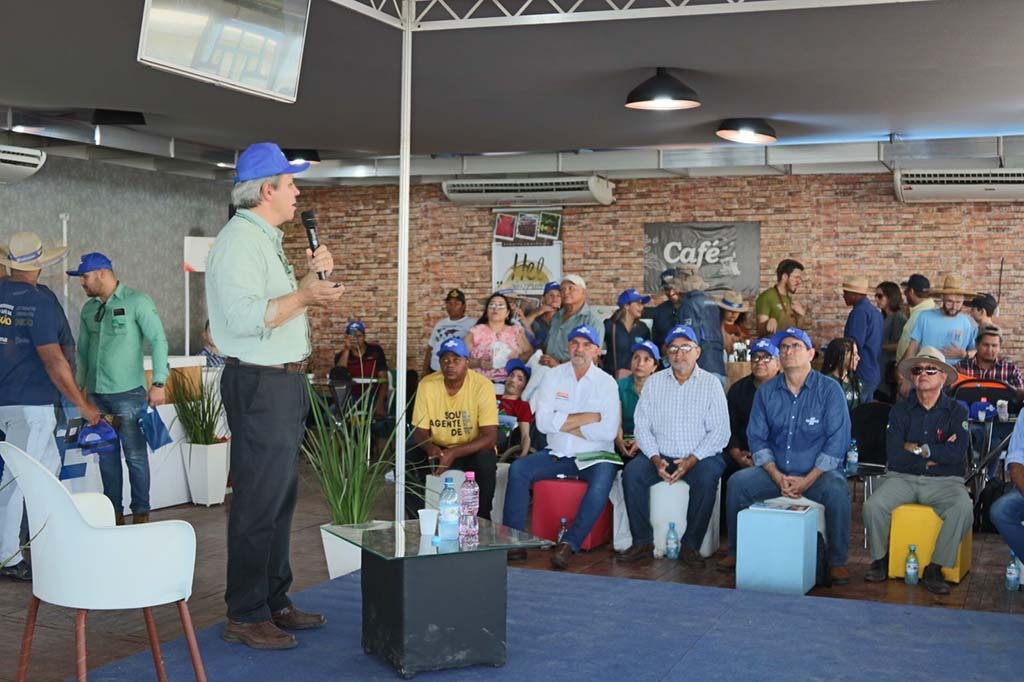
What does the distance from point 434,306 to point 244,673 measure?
10380 mm

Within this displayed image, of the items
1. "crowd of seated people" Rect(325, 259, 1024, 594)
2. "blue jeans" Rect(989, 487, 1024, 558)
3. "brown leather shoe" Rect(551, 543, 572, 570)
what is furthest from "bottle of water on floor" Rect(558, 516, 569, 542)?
"blue jeans" Rect(989, 487, 1024, 558)

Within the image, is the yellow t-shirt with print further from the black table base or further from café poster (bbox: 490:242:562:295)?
café poster (bbox: 490:242:562:295)

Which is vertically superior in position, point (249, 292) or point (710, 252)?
point (710, 252)

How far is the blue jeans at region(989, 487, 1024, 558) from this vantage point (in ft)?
17.2

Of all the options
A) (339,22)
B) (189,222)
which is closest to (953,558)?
(339,22)

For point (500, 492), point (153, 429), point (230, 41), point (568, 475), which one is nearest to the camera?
point (230, 41)

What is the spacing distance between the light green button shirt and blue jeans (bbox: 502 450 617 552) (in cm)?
267

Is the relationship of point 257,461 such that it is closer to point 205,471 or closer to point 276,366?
point 276,366

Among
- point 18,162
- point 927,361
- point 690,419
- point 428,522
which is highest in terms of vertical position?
point 18,162

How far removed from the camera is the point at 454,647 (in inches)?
154

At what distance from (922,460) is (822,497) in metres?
0.55

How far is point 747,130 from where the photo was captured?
364 inches

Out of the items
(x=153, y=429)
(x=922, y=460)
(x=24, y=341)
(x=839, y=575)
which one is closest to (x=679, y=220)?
(x=922, y=460)

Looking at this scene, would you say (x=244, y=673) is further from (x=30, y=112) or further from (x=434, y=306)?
(x=434, y=306)
